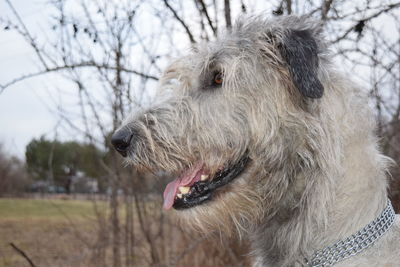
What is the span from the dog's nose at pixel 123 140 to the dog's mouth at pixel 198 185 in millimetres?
362

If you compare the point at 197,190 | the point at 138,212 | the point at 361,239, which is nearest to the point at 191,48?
the point at 197,190

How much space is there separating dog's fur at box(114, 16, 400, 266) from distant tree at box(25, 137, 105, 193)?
304cm

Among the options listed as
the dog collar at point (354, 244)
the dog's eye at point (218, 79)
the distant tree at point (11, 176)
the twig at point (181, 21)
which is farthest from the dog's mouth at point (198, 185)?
the twig at point (181, 21)

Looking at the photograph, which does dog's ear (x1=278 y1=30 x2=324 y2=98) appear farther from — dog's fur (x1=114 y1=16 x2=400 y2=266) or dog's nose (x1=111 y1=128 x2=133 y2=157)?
dog's nose (x1=111 y1=128 x2=133 y2=157)

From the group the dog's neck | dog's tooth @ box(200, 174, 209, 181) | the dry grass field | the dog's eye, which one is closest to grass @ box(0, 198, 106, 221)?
the dry grass field

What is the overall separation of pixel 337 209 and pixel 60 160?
4583mm

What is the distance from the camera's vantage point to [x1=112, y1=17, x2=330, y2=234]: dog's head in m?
2.70

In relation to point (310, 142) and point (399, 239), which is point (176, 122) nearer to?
point (310, 142)

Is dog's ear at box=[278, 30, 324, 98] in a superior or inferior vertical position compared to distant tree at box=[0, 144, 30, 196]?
superior

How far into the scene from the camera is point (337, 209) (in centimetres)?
255

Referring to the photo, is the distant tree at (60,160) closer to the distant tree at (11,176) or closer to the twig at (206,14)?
the distant tree at (11,176)

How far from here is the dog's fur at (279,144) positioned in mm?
2580

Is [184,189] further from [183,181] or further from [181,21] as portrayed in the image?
[181,21]

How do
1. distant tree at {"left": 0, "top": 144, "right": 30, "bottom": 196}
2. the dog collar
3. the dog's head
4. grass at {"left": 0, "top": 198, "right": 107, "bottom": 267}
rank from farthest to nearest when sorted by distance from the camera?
1. grass at {"left": 0, "top": 198, "right": 107, "bottom": 267}
2. distant tree at {"left": 0, "top": 144, "right": 30, "bottom": 196}
3. the dog's head
4. the dog collar
